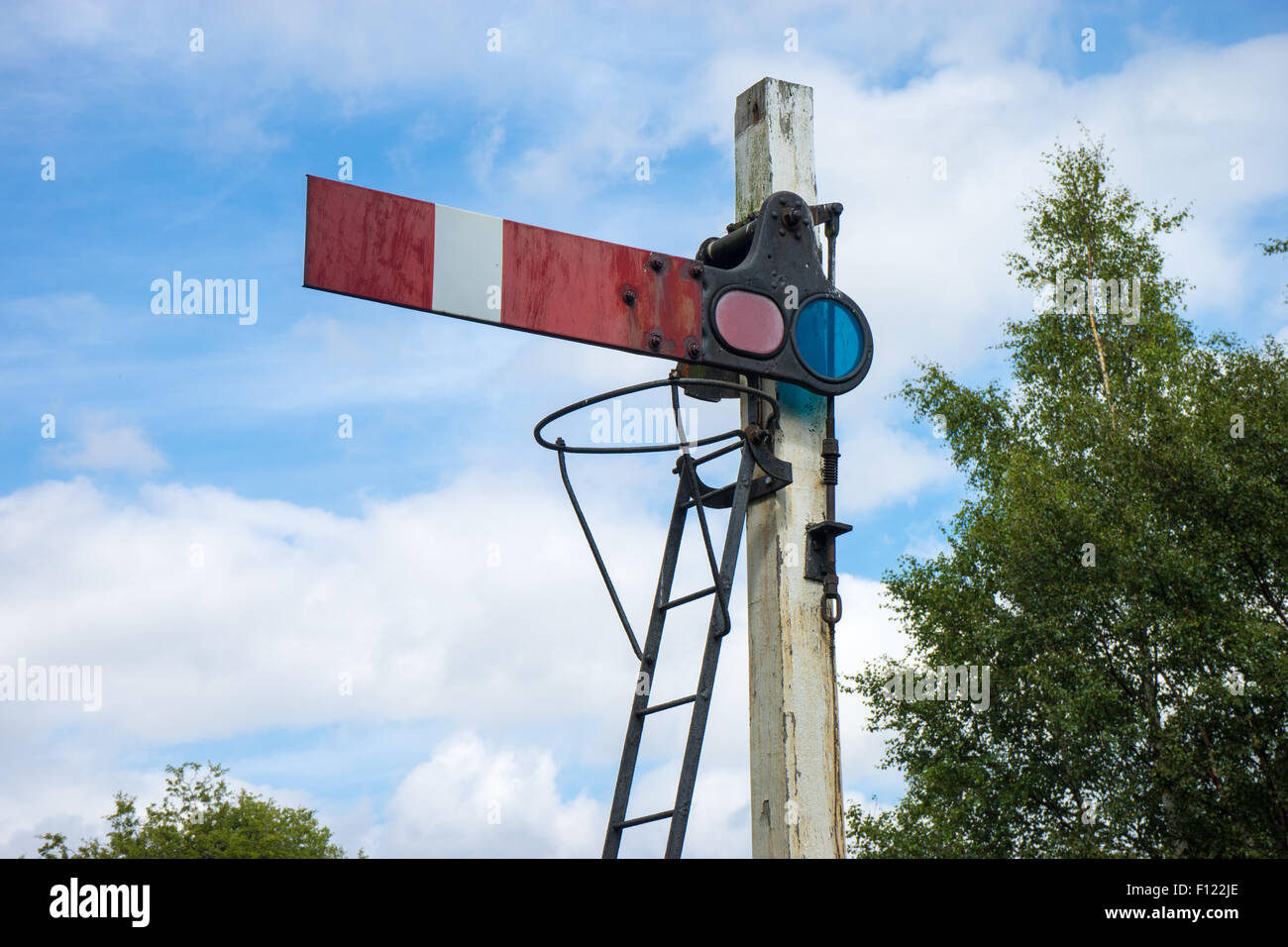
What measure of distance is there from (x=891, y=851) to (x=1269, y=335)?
29.1ft

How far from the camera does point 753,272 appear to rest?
14.9ft

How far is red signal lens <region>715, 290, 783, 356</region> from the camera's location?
4.45 m

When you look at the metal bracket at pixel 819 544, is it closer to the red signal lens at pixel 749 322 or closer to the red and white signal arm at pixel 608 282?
the red and white signal arm at pixel 608 282

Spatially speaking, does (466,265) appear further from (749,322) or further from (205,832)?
(205,832)

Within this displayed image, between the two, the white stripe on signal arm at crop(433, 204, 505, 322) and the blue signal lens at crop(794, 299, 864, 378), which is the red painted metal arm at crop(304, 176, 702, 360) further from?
the blue signal lens at crop(794, 299, 864, 378)

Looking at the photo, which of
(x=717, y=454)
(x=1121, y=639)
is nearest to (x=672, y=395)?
(x=717, y=454)

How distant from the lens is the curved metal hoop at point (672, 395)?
4.25 meters

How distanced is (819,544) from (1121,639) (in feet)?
47.3

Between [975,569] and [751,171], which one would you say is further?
[975,569]

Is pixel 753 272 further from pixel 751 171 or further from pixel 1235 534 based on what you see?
pixel 1235 534

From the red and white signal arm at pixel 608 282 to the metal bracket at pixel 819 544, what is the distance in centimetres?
51

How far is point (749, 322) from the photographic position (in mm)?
4500

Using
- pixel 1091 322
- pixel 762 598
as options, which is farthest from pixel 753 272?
pixel 1091 322
